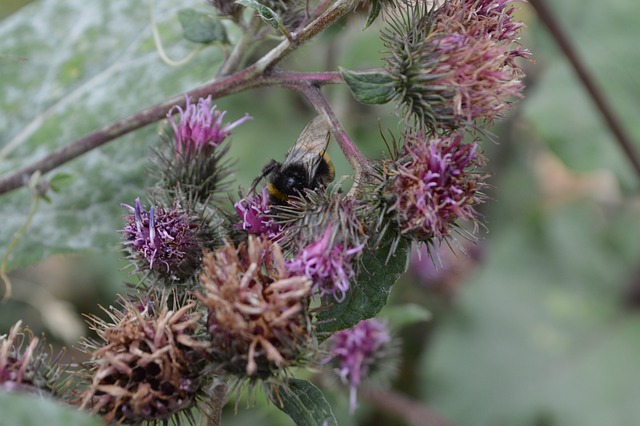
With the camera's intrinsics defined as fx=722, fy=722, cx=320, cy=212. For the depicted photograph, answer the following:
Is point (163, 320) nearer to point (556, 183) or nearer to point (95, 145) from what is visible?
point (95, 145)

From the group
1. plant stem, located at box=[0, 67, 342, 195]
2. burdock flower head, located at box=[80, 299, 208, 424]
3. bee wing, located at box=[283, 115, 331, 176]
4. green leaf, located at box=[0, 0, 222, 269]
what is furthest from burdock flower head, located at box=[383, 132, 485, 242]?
green leaf, located at box=[0, 0, 222, 269]

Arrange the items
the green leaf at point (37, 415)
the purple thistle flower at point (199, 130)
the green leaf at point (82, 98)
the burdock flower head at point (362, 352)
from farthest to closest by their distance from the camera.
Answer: the green leaf at point (82, 98), the burdock flower head at point (362, 352), the purple thistle flower at point (199, 130), the green leaf at point (37, 415)

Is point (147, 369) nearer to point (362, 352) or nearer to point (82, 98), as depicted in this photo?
point (362, 352)

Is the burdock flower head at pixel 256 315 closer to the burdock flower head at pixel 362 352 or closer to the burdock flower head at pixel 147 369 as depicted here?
the burdock flower head at pixel 147 369

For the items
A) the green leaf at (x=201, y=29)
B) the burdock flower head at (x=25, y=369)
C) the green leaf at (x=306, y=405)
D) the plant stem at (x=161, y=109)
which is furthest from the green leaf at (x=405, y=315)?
the burdock flower head at (x=25, y=369)

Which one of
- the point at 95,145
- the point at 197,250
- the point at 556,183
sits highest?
the point at 95,145

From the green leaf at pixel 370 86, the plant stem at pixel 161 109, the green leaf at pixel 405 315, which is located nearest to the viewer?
the green leaf at pixel 370 86

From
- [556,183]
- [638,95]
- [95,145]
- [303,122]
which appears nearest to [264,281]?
[95,145]
